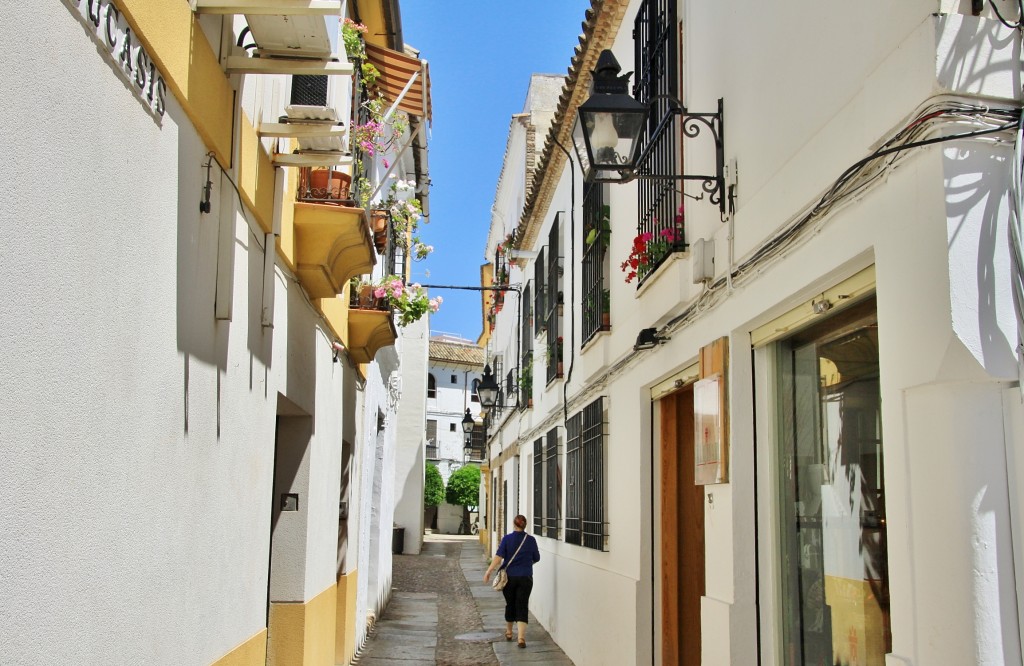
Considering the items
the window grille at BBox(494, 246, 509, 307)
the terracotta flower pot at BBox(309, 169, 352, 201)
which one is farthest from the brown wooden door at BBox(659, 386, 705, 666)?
the window grille at BBox(494, 246, 509, 307)

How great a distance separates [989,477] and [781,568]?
225 cm

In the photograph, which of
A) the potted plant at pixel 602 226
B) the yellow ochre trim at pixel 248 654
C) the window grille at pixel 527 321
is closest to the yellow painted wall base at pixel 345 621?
the yellow ochre trim at pixel 248 654

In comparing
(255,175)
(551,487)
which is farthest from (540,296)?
(255,175)

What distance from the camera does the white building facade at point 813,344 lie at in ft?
11.0

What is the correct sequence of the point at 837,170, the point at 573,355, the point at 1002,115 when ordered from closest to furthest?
the point at 1002,115, the point at 837,170, the point at 573,355

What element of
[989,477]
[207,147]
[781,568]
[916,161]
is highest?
[207,147]

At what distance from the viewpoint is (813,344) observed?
499 cm

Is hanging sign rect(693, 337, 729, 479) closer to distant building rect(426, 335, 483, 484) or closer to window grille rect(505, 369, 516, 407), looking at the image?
window grille rect(505, 369, 516, 407)

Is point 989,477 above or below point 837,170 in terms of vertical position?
below

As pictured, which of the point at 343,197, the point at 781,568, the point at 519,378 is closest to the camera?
the point at 781,568

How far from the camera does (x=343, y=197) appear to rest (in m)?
6.46

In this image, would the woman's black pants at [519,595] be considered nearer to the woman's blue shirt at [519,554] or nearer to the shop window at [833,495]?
the woman's blue shirt at [519,554]

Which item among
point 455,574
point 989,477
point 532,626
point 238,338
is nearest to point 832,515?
point 989,477

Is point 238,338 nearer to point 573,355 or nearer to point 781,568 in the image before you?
point 781,568
